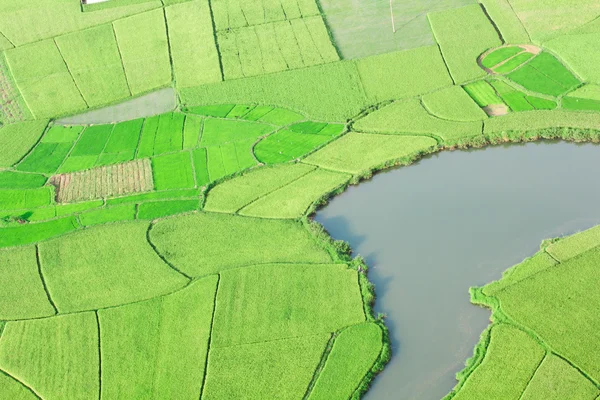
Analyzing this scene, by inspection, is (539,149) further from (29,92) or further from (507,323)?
(29,92)

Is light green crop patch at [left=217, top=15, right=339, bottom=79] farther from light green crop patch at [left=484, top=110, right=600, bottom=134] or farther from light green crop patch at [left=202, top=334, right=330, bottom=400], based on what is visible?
light green crop patch at [left=202, top=334, right=330, bottom=400]

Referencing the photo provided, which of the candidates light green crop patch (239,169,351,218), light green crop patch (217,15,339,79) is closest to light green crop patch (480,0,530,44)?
light green crop patch (217,15,339,79)

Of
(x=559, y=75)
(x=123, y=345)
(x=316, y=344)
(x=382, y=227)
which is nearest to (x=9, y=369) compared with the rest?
(x=123, y=345)

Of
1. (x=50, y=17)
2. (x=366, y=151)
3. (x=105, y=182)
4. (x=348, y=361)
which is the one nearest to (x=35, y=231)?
(x=105, y=182)

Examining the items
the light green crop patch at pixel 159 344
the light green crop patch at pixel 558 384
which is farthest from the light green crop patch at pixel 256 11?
the light green crop patch at pixel 558 384

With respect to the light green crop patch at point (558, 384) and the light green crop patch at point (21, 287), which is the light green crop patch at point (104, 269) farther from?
the light green crop patch at point (558, 384)
